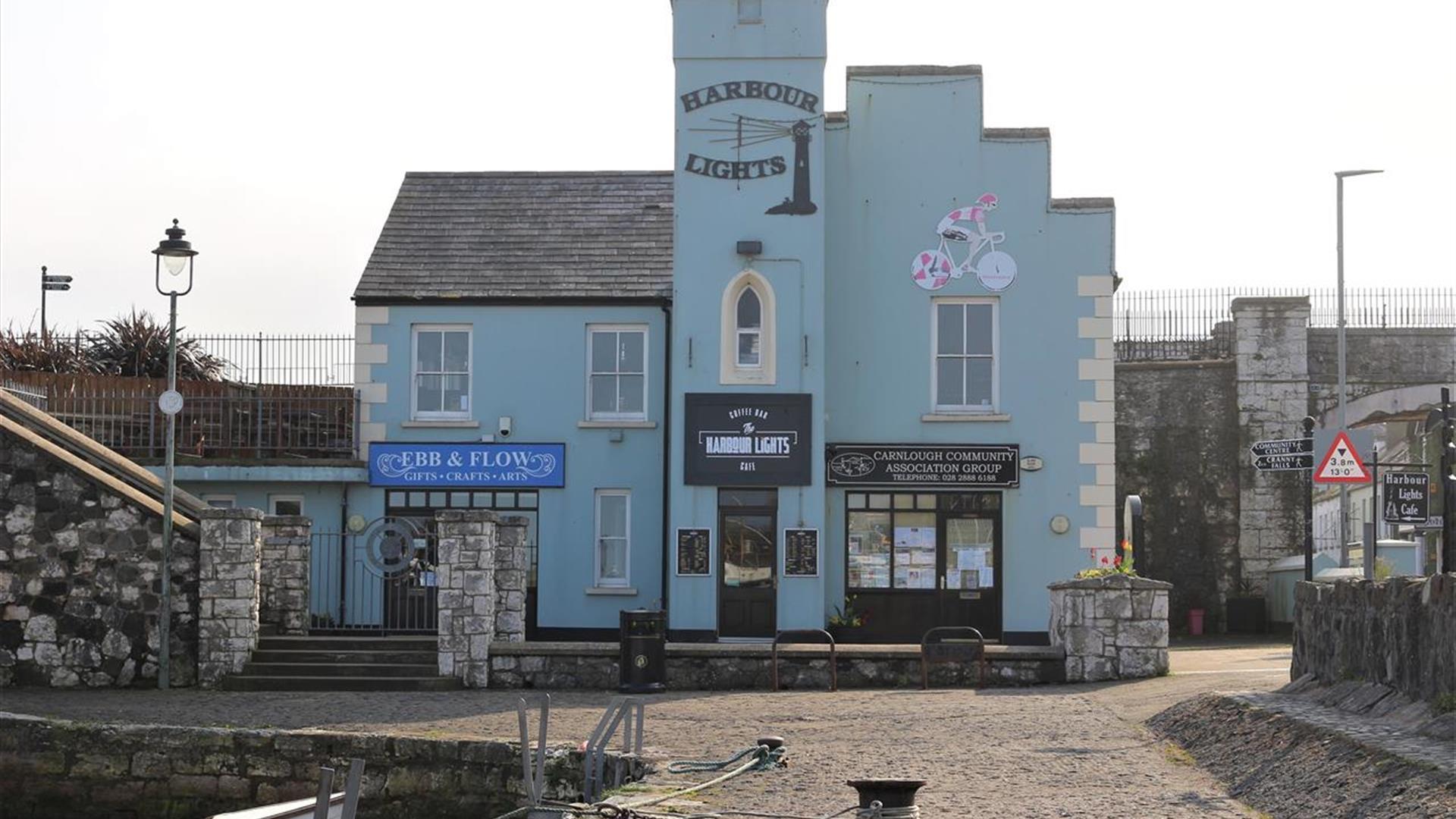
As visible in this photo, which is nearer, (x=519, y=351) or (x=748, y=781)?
(x=748, y=781)

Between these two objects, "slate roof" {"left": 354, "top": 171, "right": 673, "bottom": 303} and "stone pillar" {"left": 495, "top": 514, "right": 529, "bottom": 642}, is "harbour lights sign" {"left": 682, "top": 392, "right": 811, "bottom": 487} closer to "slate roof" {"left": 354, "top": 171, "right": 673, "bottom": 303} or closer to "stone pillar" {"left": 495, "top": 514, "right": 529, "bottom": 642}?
"slate roof" {"left": 354, "top": 171, "right": 673, "bottom": 303}

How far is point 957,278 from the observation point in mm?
26078

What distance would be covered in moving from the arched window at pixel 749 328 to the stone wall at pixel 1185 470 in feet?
31.7

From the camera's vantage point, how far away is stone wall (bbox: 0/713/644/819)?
14359mm

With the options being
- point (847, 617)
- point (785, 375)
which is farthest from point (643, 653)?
point (785, 375)

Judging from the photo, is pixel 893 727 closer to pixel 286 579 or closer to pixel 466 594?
pixel 466 594

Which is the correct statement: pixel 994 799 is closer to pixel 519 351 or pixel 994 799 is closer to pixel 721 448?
pixel 721 448

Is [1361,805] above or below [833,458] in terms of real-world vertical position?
below

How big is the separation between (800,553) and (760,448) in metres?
1.52

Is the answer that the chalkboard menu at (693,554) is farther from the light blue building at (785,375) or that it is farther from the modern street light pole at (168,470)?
the modern street light pole at (168,470)

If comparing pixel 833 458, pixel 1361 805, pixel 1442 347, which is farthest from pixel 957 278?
pixel 1361 805

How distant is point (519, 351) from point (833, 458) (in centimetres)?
492

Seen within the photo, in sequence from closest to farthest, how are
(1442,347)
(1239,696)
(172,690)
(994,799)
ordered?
1. (994,799)
2. (1239,696)
3. (172,690)
4. (1442,347)

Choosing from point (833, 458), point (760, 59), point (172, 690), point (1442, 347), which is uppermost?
point (760, 59)
